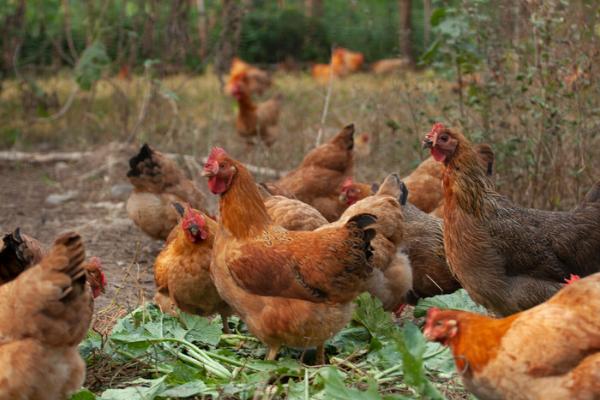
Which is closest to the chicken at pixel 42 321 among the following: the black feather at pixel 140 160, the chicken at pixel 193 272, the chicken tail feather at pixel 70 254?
the chicken tail feather at pixel 70 254

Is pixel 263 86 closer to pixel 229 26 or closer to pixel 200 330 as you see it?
pixel 229 26

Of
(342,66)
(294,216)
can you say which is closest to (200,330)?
(294,216)

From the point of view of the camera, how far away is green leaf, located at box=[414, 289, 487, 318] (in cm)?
569

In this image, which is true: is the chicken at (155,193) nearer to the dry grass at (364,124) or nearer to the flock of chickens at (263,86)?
the dry grass at (364,124)

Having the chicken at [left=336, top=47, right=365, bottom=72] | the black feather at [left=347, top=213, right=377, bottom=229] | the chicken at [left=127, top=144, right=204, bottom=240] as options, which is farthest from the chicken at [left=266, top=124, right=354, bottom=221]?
the chicken at [left=336, top=47, right=365, bottom=72]

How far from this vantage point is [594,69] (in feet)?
23.3

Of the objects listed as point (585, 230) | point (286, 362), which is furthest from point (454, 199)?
point (286, 362)

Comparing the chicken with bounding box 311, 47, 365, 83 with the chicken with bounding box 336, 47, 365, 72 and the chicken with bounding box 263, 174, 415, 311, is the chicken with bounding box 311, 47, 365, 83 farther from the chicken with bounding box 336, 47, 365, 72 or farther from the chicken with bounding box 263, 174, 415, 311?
the chicken with bounding box 263, 174, 415, 311

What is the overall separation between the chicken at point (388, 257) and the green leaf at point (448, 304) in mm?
155

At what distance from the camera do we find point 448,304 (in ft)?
18.7

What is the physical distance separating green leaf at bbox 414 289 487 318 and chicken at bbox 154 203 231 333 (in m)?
1.26

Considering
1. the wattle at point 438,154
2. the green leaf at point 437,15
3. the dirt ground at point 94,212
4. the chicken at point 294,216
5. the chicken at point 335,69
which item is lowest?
the dirt ground at point 94,212

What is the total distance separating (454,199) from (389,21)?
446 inches

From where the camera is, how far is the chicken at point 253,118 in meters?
12.0
